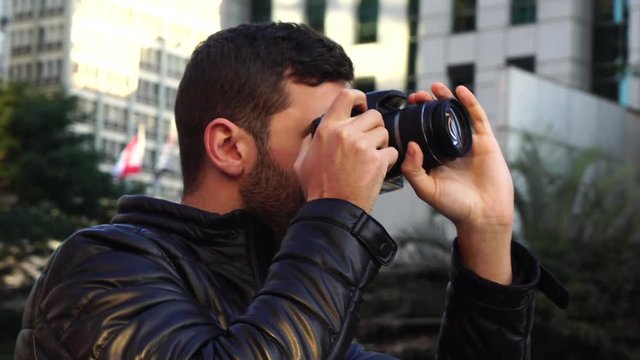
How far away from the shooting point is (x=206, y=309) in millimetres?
2508

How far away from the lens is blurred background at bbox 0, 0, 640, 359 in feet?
77.9

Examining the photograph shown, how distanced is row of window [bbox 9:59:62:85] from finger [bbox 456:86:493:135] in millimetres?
101611

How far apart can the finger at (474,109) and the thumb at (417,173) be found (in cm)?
19

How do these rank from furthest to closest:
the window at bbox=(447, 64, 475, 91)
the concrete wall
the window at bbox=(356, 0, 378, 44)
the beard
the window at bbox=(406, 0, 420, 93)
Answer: the window at bbox=(356, 0, 378, 44), the window at bbox=(406, 0, 420, 93), the window at bbox=(447, 64, 475, 91), the concrete wall, the beard

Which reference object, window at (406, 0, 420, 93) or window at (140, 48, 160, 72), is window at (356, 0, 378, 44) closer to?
window at (406, 0, 420, 93)

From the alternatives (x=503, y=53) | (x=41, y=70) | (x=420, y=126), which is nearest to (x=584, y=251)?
(x=503, y=53)

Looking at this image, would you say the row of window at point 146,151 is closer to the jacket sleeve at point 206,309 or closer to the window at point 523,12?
the window at point 523,12

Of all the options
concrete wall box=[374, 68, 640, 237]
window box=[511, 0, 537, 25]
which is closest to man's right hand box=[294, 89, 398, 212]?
concrete wall box=[374, 68, 640, 237]

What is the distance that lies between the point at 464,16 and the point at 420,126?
40.0m

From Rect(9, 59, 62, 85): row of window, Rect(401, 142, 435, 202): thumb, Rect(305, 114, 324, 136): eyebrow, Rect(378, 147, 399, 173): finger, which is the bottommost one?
Rect(9, 59, 62, 85): row of window

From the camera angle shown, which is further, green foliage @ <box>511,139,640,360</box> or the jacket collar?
green foliage @ <box>511,139,640,360</box>

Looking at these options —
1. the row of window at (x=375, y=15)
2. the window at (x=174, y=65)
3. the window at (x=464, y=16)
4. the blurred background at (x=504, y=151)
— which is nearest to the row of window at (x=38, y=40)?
the window at (x=174, y=65)

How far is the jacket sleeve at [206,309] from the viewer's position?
90.9 inches

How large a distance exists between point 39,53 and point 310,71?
105 meters
